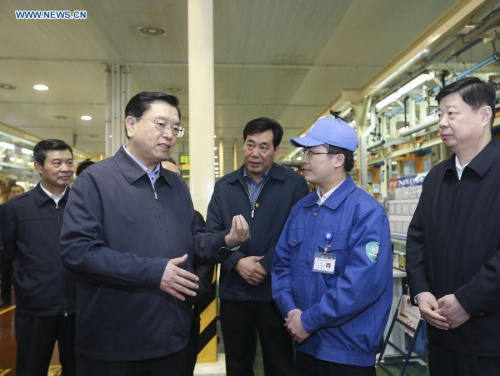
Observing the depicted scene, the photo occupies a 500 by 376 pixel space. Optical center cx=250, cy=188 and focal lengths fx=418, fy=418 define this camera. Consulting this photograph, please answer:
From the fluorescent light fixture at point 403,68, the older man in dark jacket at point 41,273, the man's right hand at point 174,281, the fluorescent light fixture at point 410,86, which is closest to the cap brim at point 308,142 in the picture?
the man's right hand at point 174,281

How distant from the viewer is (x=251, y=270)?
2312mm

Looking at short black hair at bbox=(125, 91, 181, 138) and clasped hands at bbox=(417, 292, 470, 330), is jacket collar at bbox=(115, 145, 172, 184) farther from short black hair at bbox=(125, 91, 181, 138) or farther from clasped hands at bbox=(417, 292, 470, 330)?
clasped hands at bbox=(417, 292, 470, 330)

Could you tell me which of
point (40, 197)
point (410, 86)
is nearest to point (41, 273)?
point (40, 197)

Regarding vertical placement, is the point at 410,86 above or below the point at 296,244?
above

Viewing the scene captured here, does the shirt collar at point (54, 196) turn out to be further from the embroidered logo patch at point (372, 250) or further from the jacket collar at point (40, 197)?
the embroidered logo patch at point (372, 250)

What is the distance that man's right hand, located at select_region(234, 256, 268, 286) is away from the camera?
2309 millimetres

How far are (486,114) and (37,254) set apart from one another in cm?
250

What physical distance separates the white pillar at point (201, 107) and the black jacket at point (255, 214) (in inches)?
38.5

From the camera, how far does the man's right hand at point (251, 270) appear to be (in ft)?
7.57

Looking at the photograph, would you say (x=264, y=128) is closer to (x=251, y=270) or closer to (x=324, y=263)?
(x=251, y=270)

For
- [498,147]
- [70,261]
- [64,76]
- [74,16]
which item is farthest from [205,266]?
[64,76]

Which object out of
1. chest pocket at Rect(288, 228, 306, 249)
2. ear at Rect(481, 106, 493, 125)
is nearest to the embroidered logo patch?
chest pocket at Rect(288, 228, 306, 249)

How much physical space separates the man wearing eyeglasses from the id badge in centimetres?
56

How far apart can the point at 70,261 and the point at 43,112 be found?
427 inches
